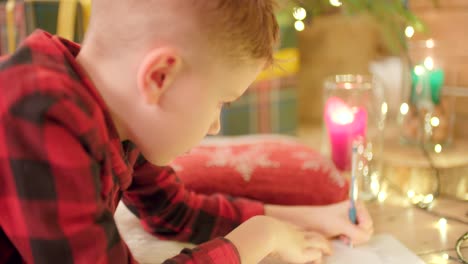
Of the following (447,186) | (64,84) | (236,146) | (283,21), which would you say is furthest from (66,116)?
(283,21)

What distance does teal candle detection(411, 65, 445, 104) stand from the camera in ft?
3.92

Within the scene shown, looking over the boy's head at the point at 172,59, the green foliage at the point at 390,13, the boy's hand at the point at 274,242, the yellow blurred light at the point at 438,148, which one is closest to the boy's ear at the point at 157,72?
the boy's head at the point at 172,59

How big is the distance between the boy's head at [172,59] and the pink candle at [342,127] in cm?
56

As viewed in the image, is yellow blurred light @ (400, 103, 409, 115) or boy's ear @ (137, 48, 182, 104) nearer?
boy's ear @ (137, 48, 182, 104)

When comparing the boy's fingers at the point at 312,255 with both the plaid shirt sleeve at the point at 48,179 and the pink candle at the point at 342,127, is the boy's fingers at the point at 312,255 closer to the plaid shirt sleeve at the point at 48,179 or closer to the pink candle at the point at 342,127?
the plaid shirt sleeve at the point at 48,179

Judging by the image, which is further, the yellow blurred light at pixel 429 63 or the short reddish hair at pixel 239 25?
the yellow blurred light at pixel 429 63

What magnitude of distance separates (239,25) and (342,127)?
646 millimetres

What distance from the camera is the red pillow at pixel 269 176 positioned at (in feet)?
2.97

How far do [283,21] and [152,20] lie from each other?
96 cm

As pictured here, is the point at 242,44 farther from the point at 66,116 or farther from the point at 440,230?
the point at 440,230

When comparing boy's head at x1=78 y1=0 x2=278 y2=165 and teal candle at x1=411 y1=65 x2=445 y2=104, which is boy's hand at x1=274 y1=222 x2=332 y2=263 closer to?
boy's head at x1=78 y1=0 x2=278 y2=165

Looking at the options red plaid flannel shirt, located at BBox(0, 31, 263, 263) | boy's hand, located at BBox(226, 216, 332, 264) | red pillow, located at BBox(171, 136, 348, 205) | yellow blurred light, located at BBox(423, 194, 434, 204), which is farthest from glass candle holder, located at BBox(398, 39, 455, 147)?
red plaid flannel shirt, located at BBox(0, 31, 263, 263)

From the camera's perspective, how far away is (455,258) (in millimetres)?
745

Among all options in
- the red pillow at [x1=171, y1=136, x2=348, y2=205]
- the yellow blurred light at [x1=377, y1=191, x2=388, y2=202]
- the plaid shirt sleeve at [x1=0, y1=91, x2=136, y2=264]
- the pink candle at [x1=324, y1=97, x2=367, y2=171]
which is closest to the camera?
the plaid shirt sleeve at [x1=0, y1=91, x2=136, y2=264]
